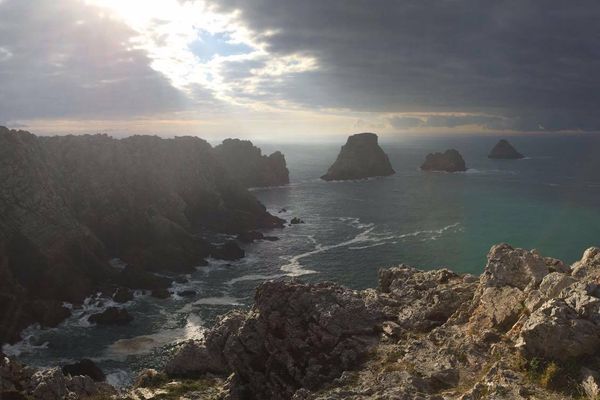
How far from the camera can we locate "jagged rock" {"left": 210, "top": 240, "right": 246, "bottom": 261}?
99.7 meters

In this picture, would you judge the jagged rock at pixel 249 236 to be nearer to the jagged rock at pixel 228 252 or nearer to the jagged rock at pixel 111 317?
the jagged rock at pixel 228 252

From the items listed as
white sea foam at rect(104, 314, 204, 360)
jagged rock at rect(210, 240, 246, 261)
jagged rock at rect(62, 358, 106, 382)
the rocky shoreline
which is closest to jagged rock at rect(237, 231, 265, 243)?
jagged rock at rect(210, 240, 246, 261)

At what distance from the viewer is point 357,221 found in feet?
443

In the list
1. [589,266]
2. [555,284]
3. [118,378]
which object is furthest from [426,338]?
[118,378]

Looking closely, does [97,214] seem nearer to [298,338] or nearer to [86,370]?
[86,370]

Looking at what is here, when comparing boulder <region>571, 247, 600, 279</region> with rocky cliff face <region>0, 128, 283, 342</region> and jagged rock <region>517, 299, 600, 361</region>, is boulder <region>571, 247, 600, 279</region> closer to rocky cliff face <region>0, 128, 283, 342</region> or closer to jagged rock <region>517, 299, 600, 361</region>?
jagged rock <region>517, 299, 600, 361</region>

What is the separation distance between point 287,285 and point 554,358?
17.2 metres

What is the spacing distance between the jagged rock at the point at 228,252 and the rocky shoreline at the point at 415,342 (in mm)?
62594

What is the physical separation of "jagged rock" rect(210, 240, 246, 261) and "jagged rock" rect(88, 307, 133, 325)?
32.9m

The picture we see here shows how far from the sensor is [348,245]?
10881 centimetres

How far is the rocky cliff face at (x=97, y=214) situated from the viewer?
77.6m

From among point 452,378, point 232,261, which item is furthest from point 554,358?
point 232,261

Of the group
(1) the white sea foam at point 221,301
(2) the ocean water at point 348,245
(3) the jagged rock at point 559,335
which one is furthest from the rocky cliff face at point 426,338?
(1) the white sea foam at point 221,301

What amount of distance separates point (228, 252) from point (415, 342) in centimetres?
7815
